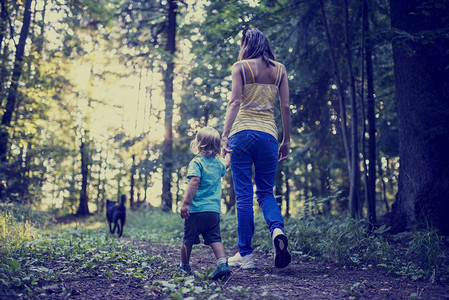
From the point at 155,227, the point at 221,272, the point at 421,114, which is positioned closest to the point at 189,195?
the point at 221,272

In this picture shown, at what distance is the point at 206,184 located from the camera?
3436 mm

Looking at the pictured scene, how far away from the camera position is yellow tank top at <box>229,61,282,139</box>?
3701 millimetres

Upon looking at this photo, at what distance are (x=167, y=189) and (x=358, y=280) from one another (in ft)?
37.1

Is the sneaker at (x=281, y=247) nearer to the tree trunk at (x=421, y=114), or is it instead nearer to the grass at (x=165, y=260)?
the grass at (x=165, y=260)

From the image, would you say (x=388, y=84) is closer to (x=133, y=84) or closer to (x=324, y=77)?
(x=324, y=77)

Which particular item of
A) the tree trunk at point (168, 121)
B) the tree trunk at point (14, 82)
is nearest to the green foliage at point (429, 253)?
the tree trunk at point (14, 82)

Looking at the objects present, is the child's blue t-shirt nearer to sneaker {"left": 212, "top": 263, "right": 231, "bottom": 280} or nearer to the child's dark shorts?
the child's dark shorts

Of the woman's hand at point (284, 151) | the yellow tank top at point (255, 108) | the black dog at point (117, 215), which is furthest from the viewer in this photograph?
the black dog at point (117, 215)

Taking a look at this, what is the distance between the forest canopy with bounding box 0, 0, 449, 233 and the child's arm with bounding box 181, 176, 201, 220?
9.74ft

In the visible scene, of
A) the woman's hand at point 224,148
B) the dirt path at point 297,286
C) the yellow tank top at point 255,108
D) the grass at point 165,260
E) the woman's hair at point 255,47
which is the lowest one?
the dirt path at point 297,286

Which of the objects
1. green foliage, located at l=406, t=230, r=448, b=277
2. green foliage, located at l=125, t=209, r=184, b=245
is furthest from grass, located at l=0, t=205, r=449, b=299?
green foliage, located at l=125, t=209, r=184, b=245

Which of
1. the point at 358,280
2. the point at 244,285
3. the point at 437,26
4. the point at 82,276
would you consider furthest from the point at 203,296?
the point at 437,26

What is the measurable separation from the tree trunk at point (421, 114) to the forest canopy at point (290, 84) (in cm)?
2

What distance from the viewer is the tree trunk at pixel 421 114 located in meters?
4.88
